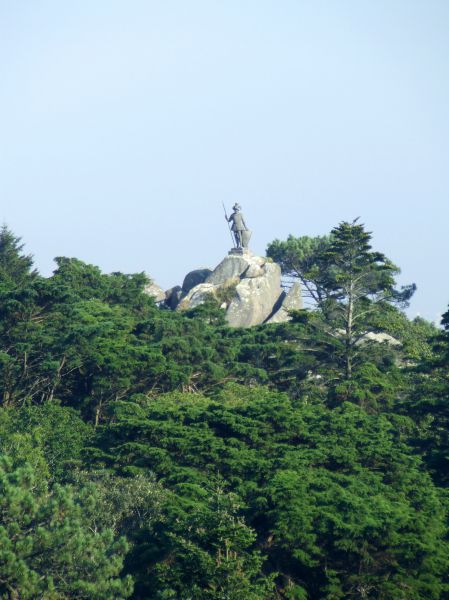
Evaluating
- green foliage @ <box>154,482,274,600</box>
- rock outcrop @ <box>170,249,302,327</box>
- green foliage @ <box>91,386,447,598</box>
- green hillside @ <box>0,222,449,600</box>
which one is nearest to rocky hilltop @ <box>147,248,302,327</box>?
rock outcrop @ <box>170,249,302,327</box>

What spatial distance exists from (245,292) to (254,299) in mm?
646

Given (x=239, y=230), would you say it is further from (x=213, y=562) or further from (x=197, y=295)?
(x=213, y=562)

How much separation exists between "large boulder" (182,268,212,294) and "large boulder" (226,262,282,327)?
4.77 metres

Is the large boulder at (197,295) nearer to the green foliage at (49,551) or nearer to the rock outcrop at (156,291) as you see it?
the rock outcrop at (156,291)

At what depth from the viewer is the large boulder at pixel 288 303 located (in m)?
72.2

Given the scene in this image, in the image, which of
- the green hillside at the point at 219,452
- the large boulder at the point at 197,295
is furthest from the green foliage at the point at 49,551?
the large boulder at the point at 197,295

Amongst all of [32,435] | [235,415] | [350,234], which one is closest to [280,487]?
[235,415]

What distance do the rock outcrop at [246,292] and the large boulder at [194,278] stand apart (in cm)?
29

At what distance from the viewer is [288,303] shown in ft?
241

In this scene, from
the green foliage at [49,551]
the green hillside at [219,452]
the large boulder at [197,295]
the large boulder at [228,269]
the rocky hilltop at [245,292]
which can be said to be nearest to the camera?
the green foliage at [49,551]

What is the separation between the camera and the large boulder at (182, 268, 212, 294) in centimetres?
7844

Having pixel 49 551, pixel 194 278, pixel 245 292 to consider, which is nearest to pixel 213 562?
pixel 49 551

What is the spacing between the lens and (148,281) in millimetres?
74625

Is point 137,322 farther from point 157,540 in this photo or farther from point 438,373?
point 157,540
